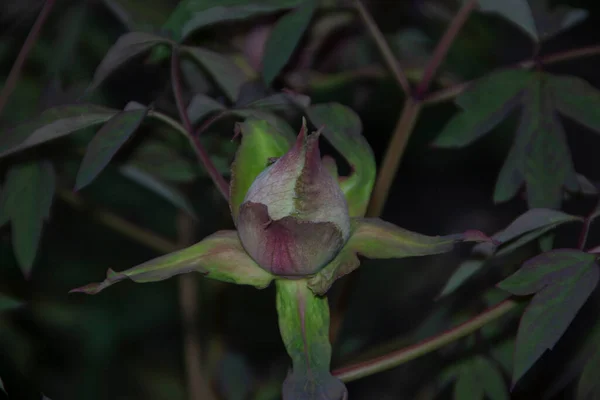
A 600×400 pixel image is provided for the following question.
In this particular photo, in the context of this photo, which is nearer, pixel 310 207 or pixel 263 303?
pixel 310 207

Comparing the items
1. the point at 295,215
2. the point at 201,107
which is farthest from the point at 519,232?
the point at 201,107

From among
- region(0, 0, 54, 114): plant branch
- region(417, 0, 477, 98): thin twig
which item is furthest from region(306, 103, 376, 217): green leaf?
region(0, 0, 54, 114): plant branch

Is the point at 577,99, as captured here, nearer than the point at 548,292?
No

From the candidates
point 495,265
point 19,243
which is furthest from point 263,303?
point 19,243

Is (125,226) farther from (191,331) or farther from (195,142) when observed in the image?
(195,142)

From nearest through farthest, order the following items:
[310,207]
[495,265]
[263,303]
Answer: [310,207] < [495,265] < [263,303]

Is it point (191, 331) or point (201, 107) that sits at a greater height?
point (201, 107)

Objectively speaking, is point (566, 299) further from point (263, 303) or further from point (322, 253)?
point (263, 303)
